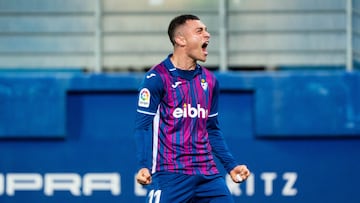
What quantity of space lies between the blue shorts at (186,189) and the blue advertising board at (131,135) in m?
2.16

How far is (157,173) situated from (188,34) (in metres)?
0.87

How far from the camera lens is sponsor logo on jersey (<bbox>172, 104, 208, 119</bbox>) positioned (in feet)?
17.7

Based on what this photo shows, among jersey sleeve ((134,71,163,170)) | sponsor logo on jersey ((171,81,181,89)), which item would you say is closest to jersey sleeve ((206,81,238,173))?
sponsor logo on jersey ((171,81,181,89))

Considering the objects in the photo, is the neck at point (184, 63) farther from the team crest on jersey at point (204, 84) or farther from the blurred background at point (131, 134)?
the blurred background at point (131, 134)

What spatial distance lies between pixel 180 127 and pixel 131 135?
2.30 meters

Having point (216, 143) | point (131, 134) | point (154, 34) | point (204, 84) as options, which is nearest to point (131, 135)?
point (131, 134)

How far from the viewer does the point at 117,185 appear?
25.1ft

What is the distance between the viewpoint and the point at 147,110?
5.34m

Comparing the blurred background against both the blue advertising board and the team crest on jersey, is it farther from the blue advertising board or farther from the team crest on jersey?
the team crest on jersey

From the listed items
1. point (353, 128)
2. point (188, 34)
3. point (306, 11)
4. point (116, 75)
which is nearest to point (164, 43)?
point (116, 75)

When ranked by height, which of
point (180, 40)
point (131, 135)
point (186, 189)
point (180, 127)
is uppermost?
point (180, 40)

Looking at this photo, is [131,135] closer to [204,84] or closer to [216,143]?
[216,143]

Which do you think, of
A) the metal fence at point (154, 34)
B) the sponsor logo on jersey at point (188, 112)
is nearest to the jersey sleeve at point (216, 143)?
the sponsor logo on jersey at point (188, 112)

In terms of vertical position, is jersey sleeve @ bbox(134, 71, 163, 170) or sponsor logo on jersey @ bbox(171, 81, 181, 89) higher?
sponsor logo on jersey @ bbox(171, 81, 181, 89)
